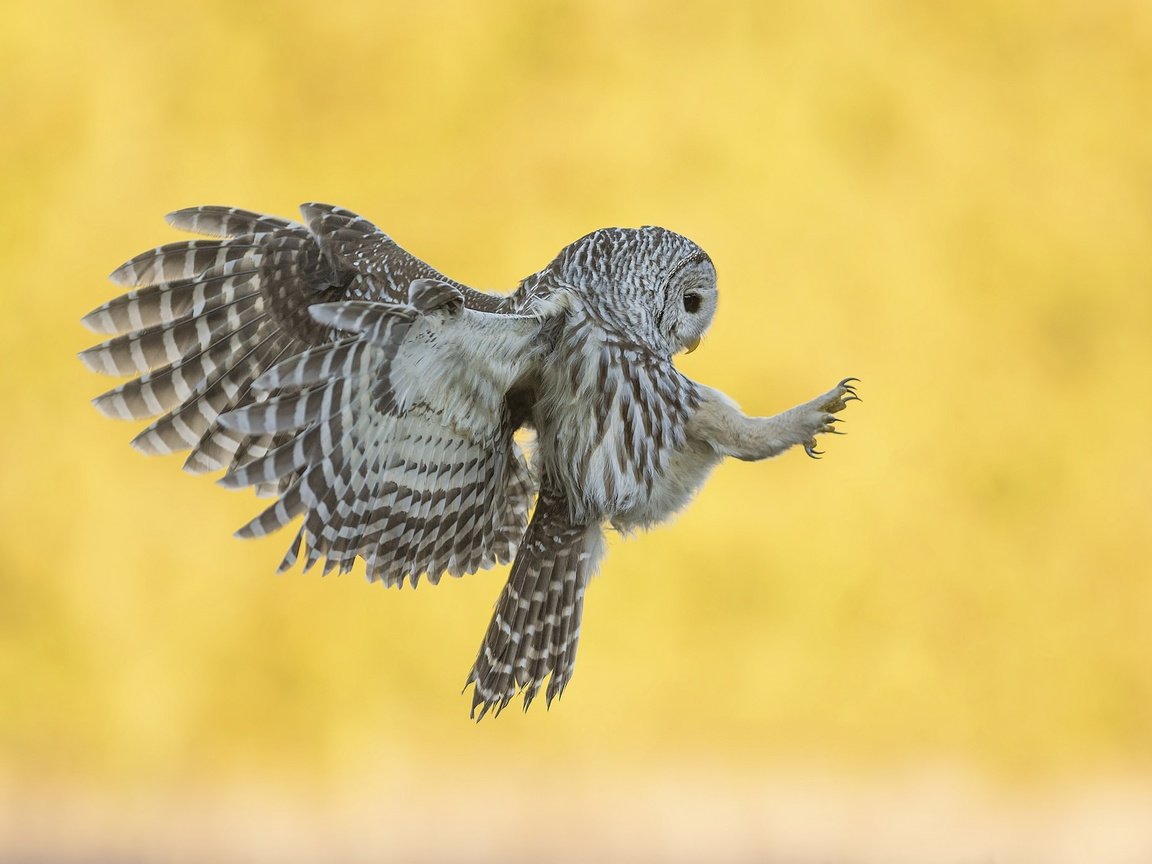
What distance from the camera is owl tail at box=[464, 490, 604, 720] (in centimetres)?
216

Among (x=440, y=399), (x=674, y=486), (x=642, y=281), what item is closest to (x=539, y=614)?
(x=674, y=486)

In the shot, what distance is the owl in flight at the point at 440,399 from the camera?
1764 millimetres

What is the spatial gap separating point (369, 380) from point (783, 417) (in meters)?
0.67

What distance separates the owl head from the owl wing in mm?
164

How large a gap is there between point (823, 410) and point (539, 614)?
63cm

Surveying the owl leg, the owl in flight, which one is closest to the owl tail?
the owl in flight

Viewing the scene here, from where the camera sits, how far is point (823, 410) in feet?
6.37

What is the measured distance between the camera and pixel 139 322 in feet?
7.72

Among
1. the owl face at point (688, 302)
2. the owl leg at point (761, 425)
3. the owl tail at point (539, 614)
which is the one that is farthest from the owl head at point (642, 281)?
the owl tail at point (539, 614)

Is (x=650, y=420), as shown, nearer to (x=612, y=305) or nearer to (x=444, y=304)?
(x=612, y=305)

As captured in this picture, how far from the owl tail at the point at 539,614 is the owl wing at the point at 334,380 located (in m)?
0.10

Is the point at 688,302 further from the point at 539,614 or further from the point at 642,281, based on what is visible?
the point at 539,614

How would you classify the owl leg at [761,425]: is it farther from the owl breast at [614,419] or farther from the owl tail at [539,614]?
the owl tail at [539,614]

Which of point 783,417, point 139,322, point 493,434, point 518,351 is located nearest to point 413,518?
point 493,434
